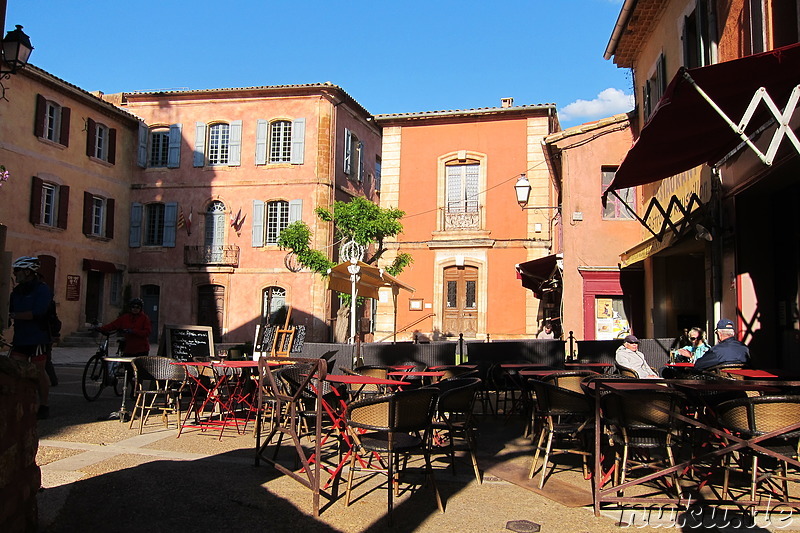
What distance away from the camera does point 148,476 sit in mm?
4844

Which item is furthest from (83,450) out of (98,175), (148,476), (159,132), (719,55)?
(159,132)

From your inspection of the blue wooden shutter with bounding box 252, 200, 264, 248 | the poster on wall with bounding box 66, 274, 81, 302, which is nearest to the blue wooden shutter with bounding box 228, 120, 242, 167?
the blue wooden shutter with bounding box 252, 200, 264, 248

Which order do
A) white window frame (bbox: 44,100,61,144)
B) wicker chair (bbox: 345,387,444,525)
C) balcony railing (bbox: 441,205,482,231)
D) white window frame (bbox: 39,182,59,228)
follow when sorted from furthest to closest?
balcony railing (bbox: 441,205,482,231)
white window frame (bbox: 44,100,61,144)
white window frame (bbox: 39,182,59,228)
wicker chair (bbox: 345,387,444,525)

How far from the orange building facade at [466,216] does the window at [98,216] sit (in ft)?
32.6

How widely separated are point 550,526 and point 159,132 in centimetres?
2482

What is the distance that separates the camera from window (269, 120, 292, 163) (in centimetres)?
2466

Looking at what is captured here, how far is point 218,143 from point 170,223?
3.46 m

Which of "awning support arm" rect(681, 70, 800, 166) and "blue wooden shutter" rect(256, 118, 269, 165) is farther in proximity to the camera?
"blue wooden shutter" rect(256, 118, 269, 165)

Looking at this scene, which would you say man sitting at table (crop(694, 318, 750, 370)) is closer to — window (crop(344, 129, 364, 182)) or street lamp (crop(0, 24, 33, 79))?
street lamp (crop(0, 24, 33, 79))

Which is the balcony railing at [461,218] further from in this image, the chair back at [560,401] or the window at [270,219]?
the chair back at [560,401]

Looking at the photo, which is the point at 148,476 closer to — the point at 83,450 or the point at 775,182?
the point at 83,450

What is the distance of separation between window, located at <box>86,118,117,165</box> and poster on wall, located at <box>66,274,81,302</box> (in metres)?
4.30

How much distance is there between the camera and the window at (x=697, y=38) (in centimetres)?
907

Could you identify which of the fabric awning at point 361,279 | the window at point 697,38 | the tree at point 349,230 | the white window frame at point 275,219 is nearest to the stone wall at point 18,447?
the window at point 697,38
